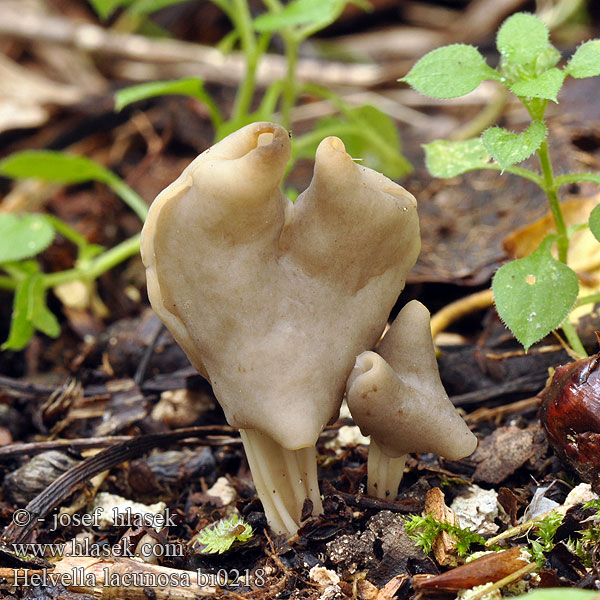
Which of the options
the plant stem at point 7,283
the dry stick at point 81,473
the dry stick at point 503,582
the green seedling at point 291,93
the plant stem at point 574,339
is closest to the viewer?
the dry stick at point 503,582

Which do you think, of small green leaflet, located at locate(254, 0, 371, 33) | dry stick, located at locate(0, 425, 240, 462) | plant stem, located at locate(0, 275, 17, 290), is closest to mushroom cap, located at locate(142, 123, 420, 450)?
dry stick, located at locate(0, 425, 240, 462)

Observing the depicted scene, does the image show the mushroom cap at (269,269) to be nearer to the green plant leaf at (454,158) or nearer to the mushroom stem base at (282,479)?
the mushroom stem base at (282,479)

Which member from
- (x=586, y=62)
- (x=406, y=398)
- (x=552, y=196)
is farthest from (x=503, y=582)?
(x=586, y=62)

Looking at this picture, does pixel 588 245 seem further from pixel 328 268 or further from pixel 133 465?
pixel 133 465

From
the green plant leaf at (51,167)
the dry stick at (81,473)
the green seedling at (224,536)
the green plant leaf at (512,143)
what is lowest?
the dry stick at (81,473)

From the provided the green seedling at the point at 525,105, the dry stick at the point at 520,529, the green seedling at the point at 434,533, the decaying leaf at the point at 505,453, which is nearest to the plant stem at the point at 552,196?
the green seedling at the point at 525,105

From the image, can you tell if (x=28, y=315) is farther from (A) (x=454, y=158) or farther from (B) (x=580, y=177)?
(B) (x=580, y=177)
